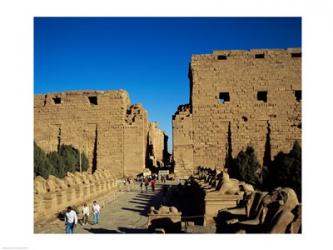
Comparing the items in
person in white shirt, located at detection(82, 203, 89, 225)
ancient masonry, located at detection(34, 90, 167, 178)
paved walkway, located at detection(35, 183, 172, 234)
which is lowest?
paved walkway, located at detection(35, 183, 172, 234)

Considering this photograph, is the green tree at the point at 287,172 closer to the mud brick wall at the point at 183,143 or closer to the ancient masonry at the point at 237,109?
the ancient masonry at the point at 237,109

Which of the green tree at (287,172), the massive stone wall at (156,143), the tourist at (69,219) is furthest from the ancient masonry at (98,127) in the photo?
the tourist at (69,219)

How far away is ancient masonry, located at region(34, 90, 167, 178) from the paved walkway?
11.2 m

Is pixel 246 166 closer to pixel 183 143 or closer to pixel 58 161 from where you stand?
pixel 183 143

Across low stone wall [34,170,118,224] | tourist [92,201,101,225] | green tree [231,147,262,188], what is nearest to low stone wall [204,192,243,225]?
tourist [92,201,101,225]

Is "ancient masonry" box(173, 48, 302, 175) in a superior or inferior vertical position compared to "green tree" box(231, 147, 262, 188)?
superior

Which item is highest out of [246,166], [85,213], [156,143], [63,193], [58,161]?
[156,143]

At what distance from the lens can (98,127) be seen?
29156 mm

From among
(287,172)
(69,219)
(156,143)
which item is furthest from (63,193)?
(156,143)

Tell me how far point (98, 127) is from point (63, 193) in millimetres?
16613

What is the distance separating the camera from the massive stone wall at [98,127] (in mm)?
28672

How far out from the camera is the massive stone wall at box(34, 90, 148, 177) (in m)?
28.7

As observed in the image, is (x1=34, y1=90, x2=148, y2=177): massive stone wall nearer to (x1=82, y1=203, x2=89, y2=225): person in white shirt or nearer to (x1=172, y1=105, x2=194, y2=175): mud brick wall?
(x1=172, y1=105, x2=194, y2=175): mud brick wall
